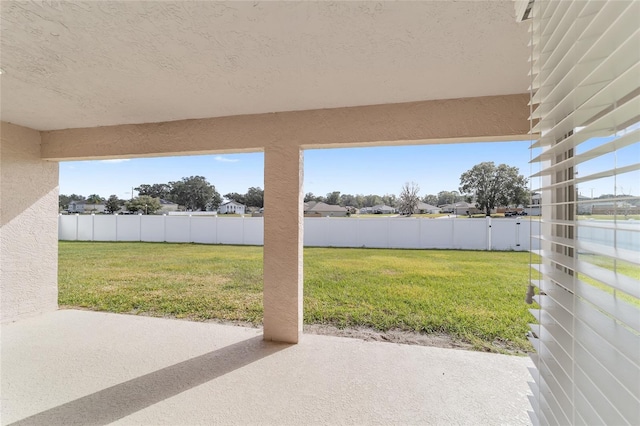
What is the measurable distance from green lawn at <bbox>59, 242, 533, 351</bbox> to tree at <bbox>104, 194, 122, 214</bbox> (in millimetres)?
4318

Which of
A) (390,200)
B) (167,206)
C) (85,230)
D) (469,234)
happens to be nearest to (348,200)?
(390,200)

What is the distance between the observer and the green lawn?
13.7 feet

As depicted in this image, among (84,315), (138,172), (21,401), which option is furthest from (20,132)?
(138,172)

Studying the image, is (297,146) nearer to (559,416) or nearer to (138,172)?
(559,416)

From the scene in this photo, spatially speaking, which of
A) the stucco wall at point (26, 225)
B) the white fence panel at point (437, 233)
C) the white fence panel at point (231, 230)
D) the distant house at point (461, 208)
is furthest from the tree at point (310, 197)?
the distant house at point (461, 208)

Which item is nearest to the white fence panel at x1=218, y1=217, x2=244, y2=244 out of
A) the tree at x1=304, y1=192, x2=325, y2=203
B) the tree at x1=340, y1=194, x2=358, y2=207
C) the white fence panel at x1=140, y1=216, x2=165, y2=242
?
the white fence panel at x1=140, y1=216, x2=165, y2=242

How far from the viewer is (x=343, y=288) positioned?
5.93 meters

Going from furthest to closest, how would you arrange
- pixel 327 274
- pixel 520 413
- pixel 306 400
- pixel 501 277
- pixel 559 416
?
pixel 327 274
pixel 501 277
pixel 306 400
pixel 520 413
pixel 559 416

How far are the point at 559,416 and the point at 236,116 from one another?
11.4 feet

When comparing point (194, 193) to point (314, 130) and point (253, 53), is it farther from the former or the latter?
point (253, 53)

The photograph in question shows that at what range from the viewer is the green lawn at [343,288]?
13.7ft

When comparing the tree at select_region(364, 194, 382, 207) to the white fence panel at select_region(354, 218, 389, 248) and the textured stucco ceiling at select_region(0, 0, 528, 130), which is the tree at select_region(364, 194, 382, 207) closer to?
the white fence panel at select_region(354, 218, 389, 248)

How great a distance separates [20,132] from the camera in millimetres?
3799

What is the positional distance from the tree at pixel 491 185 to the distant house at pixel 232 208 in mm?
9867
